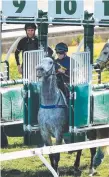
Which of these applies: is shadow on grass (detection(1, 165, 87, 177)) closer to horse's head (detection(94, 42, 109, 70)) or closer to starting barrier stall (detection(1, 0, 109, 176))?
starting barrier stall (detection(1, 0, 109, 176))

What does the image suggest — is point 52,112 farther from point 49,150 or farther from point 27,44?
point 27,44

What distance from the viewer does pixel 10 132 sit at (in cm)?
1028

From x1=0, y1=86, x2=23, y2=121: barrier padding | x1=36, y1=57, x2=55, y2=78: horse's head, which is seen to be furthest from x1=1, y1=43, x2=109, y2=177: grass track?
x1=36, y1=57, x2=55, y2=78: horse's head

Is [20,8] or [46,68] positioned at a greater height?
[20,8]

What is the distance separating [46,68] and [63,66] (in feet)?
1.55

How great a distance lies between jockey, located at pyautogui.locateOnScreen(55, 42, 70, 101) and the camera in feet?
30.4

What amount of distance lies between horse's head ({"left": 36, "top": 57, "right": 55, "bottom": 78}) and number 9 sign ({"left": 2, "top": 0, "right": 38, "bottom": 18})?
2.45 ft

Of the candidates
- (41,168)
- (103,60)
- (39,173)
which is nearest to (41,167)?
(41,168)

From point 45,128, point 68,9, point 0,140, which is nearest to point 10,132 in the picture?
point 0,140

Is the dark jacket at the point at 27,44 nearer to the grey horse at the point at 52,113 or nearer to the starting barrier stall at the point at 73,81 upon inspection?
the starting barrier stall at the point at 73,81

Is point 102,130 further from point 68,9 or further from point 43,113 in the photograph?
point 68,9

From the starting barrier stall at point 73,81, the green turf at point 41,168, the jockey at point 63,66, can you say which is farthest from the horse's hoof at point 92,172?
the jockey at point 63,66

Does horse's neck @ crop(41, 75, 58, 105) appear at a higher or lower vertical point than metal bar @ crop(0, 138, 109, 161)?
higher

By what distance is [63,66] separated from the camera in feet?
30.6
